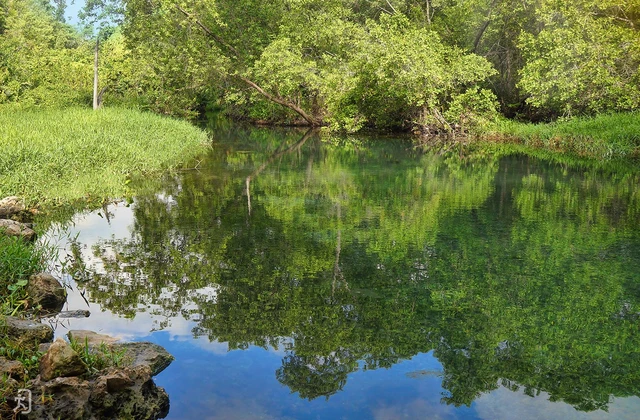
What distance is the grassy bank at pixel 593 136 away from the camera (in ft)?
65.2

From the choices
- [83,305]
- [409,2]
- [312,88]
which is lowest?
[83,305]

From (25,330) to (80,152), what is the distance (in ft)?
29.6

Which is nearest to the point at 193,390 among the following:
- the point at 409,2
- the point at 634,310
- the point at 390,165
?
the point at 634,310

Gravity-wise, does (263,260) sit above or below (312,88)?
below

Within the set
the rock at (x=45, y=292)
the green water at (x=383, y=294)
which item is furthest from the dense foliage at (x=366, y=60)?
the rock at (x=45, y=292)

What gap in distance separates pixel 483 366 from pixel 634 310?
7.64ft

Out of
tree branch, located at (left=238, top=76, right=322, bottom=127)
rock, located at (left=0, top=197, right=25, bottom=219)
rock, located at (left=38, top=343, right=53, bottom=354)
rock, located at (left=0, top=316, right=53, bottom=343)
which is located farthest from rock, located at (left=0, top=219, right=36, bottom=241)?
tree branch, located at (left=238, top=76, right=322, bottom=127)

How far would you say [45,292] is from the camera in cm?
637

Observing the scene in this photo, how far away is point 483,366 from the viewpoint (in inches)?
213

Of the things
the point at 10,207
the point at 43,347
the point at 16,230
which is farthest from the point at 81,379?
the point at 10,207

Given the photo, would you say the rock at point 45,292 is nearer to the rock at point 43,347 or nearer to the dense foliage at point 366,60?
the rock at point 43,347

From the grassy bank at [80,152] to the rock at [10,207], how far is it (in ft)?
1.55

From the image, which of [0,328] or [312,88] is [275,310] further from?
[312,88]

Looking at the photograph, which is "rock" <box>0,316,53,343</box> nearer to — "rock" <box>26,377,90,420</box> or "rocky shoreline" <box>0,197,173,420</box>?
"rocky shoreline" <box>0,197,173,420</box>
